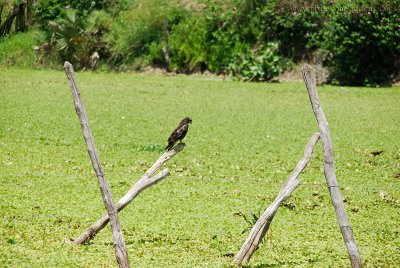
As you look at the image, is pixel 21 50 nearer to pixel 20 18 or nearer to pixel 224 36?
pixel 20 18

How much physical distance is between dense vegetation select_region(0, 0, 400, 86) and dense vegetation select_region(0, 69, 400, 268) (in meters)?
2.78

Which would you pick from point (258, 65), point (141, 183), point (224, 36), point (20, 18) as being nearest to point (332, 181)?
point (141, 183)

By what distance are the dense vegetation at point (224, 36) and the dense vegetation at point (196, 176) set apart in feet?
9.10

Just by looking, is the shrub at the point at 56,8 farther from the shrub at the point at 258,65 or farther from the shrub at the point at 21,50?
the shrub at the point at 258,65

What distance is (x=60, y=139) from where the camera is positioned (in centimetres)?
1356

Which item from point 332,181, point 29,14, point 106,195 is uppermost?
point 332,181

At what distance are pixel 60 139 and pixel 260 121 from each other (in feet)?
15.1

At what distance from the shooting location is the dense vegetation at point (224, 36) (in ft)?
76.4

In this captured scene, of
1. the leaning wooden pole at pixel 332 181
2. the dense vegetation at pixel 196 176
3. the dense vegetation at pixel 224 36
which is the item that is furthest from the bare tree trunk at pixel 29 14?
the leaning wooden pole at pixel 332 181

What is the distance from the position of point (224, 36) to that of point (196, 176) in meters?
15.3

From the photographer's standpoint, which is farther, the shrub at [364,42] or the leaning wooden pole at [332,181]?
the shrub at [364,42]

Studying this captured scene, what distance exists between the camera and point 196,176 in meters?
11.0

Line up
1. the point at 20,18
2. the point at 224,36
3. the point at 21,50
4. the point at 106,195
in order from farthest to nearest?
the point at 20,18
the point at 224,36
the point at 21,50
the point at 106,195

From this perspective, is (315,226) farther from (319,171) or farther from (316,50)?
(316,50)
